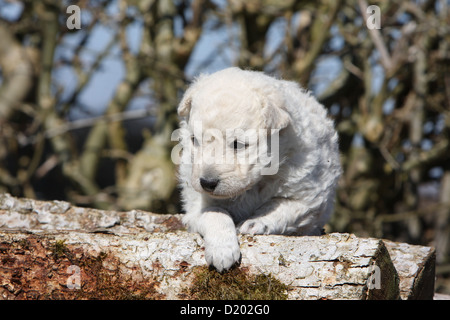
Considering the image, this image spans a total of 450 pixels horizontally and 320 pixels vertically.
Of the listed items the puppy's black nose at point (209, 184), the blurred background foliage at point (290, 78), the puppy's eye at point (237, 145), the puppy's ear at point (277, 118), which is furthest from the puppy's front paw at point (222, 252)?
the blurred background foliage at point (290, 78)

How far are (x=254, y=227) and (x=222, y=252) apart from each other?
0.56m

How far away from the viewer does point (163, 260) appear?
386cm

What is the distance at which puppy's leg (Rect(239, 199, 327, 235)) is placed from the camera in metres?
4.27

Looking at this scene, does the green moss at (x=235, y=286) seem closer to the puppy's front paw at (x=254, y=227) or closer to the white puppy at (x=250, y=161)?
the white puppy at (x=250, y=161)

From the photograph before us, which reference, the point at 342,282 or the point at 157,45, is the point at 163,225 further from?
the point at 157,45

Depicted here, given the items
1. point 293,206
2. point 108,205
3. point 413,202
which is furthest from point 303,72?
point 293,206

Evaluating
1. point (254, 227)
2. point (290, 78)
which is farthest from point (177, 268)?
point (290, 78)

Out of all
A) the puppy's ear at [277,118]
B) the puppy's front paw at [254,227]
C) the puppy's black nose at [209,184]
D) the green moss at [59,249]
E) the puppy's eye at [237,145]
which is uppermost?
the puppy's ear at [277,118]

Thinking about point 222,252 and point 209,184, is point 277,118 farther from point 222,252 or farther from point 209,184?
point 222,252

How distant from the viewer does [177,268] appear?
3836 millimetres

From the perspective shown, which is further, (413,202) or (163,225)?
(413,202)

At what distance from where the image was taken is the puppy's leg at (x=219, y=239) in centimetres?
374

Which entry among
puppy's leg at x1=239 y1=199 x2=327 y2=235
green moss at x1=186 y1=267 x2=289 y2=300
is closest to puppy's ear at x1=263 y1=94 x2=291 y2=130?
puppy's leg at x1=239 y1=199 x2=327 y2=235

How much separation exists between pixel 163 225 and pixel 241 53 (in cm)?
382
